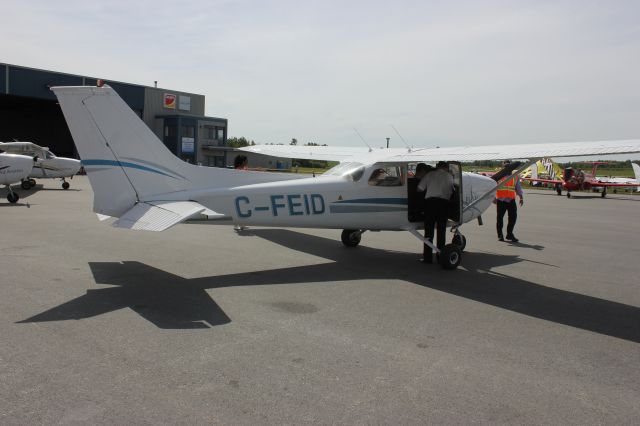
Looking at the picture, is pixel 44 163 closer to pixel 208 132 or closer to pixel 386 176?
pixel 386 176

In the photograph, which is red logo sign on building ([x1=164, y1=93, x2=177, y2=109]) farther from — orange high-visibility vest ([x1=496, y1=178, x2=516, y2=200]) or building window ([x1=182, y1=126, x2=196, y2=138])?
orange high-visibility vest ([x1=496, y1=178, x2=516, y2=200])

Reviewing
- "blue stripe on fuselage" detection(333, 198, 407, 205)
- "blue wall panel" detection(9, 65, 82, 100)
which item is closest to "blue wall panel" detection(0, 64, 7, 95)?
"blue wall panel" detection(9, 65, 82, 100)

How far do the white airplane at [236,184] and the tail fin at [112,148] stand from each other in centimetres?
1

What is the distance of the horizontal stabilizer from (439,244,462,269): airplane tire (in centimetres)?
380

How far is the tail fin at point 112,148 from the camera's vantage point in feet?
20.0

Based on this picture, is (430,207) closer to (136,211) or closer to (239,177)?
(239,177)

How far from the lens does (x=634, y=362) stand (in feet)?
14.3

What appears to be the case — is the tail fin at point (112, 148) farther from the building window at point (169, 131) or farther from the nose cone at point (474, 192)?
the building window at point (169, 131)

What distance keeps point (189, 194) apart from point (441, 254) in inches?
161

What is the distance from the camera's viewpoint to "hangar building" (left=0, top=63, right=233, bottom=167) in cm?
4906

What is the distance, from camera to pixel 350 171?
27.0ft

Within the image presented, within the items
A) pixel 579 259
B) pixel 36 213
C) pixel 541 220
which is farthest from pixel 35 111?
pixel 579 259

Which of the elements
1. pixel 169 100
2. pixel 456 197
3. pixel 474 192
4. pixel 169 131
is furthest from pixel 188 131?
pixel 456 197

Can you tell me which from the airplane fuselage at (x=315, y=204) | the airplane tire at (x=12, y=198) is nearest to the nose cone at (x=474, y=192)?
the airplane fuselage at (x=315, y=204)
